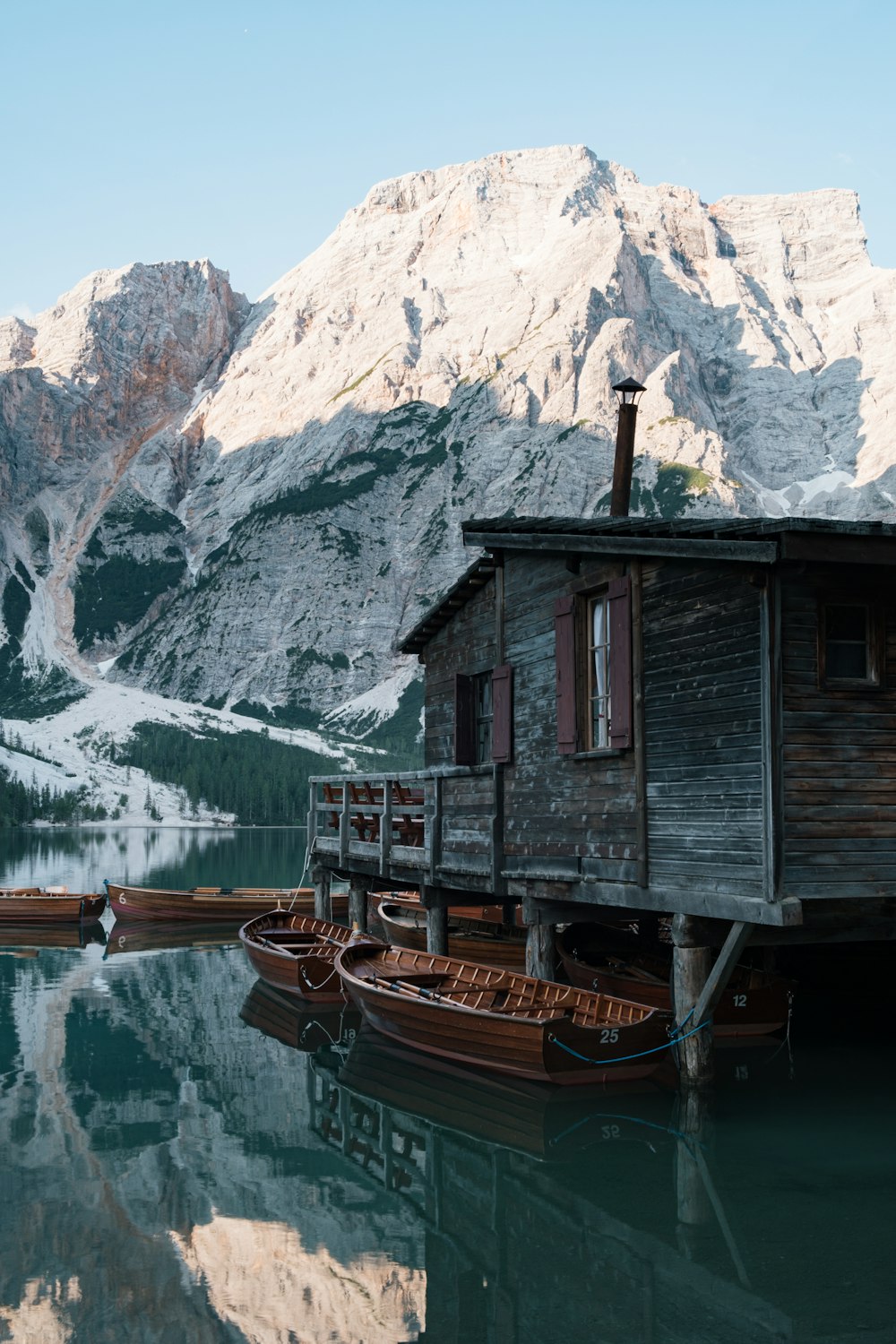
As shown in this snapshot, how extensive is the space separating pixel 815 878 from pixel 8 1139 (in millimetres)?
11070

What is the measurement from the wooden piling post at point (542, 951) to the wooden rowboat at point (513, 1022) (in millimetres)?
839

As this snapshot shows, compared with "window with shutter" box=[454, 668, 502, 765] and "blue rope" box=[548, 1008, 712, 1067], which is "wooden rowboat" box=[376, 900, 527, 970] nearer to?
"window with shutter" box=[454, 668, 502, 765]

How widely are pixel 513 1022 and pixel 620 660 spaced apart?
5.40 metres

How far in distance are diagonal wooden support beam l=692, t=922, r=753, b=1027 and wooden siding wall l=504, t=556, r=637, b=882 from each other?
6.05ft

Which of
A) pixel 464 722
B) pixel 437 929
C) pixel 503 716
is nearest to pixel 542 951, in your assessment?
pixel 503 716

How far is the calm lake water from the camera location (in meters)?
9.91

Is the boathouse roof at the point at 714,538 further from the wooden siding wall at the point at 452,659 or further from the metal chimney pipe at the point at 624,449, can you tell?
the wooden siding wall at the point at 452,659

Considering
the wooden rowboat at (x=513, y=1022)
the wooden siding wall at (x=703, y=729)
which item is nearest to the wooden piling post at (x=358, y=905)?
the wooden rowboat at (x=513, y=1022)

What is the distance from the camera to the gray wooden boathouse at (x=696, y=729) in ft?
46.4

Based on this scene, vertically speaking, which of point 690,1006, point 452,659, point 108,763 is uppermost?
point 108,763

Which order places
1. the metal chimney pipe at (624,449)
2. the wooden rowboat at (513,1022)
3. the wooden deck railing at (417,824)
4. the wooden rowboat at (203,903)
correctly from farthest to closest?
the wooden rowboat at (203,903)
the wooden deck railing at (417,824)
the metal chimney pipe at (624,449)
the wooden rowboat at (513,1022)

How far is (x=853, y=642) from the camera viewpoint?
14695 millimetres

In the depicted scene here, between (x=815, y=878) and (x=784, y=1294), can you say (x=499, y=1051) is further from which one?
(x=784, y=1294)

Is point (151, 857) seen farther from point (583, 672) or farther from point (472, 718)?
point (583, 672)
